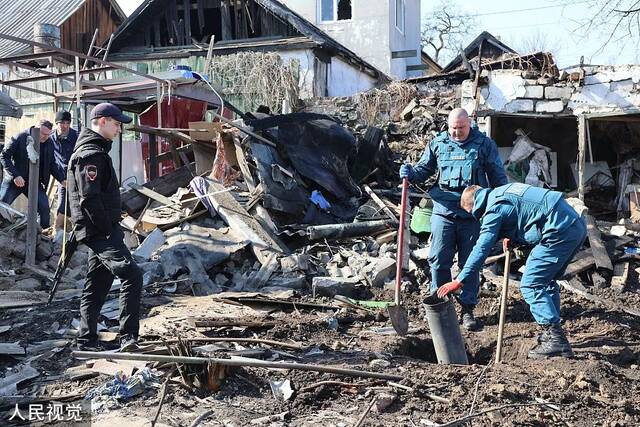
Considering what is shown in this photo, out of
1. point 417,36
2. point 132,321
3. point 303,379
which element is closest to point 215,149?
point 132,321

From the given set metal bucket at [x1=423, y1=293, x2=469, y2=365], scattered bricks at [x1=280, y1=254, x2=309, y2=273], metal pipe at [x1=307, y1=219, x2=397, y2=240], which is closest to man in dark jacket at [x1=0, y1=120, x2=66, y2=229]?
scattered bricks at [x1=280, y1=254, x2=309, y2=273]

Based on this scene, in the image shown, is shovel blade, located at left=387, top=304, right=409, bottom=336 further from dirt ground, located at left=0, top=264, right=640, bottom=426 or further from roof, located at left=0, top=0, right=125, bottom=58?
roof, located at left=0, top=0, right=125, bottom=58

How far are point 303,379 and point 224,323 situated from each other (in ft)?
5.25

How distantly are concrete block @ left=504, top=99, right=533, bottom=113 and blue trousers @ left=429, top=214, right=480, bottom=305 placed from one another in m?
5.63

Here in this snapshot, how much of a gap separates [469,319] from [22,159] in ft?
21.9

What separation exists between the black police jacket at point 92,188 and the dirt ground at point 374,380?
103 centimetres

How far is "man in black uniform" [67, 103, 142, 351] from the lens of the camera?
5.23 m

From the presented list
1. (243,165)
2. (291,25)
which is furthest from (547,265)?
(291,25)

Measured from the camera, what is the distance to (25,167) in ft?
32.1

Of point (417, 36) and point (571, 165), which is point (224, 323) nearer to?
point (571, 165)

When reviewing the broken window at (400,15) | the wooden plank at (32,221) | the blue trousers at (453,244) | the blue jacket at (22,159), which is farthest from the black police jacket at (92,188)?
the broken window at (400,15)

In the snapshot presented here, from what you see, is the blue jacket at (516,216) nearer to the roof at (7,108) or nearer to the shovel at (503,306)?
the shovel at (503,306)

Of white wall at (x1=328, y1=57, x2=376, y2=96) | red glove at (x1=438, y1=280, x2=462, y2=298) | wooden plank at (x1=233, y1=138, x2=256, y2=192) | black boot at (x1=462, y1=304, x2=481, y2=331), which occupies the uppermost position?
white wall at (x1=328, y1=57, x2=376, y2=96)

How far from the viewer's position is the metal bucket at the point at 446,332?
5.61 metres
